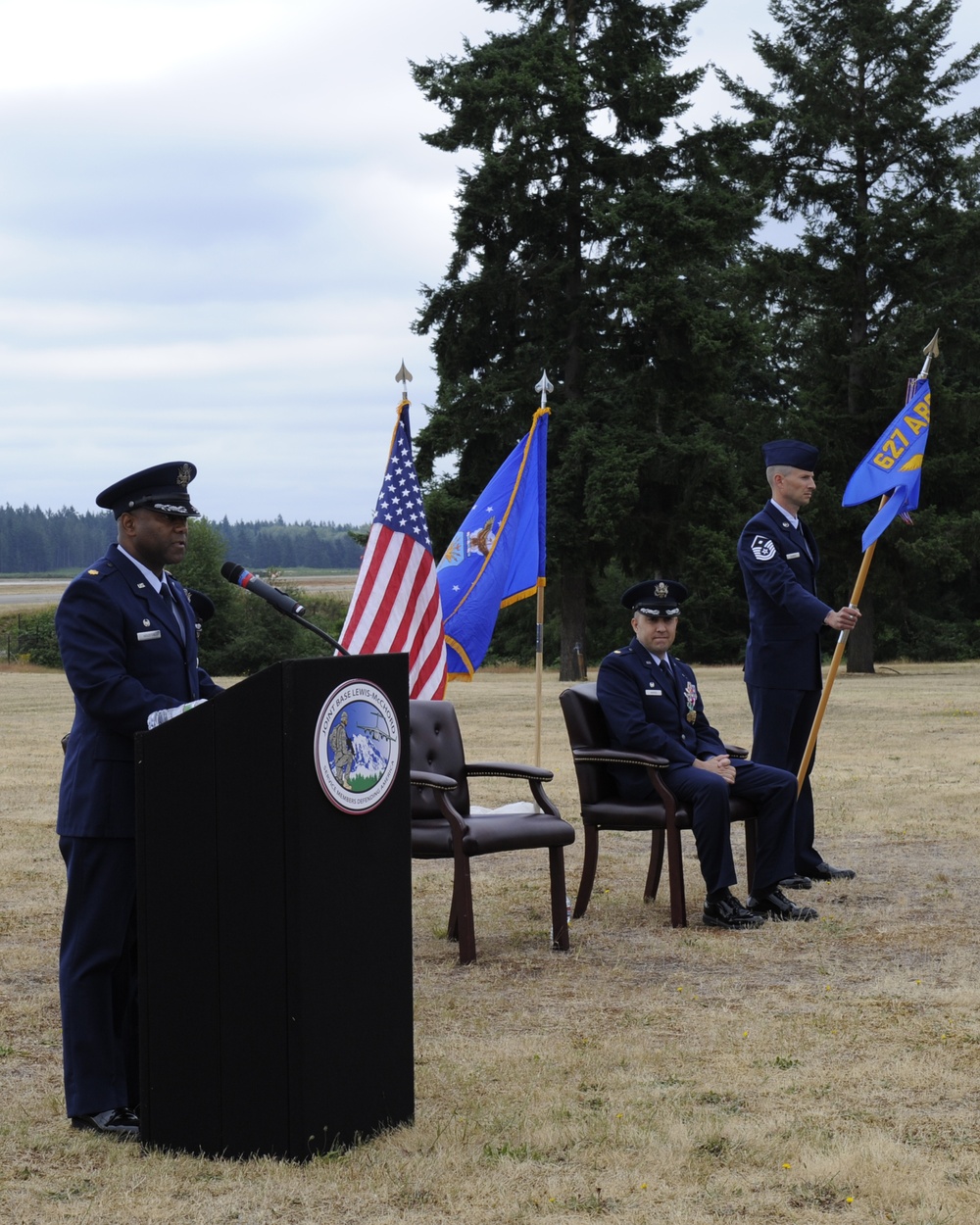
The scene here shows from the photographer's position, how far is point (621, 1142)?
406 centimetres

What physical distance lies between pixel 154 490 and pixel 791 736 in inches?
191

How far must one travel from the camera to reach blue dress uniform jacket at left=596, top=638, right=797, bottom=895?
7.11 meters

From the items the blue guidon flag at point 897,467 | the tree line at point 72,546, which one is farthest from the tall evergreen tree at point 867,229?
the tree line at point 72,546

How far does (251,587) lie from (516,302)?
3009cm

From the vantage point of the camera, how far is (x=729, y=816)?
7.22m

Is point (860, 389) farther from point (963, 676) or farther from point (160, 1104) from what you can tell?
point (160, 1104)

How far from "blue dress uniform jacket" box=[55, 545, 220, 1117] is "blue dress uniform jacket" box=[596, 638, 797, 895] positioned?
3.47m

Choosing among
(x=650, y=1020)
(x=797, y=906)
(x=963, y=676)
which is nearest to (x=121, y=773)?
(x=650, y=1020)

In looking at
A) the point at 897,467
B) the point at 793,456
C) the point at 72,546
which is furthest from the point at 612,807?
the point at 72,546

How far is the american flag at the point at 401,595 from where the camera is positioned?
8953 mm

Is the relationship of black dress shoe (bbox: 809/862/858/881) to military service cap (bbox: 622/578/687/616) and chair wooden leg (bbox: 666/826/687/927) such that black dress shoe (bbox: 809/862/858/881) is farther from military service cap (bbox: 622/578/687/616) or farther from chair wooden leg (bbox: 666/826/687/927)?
military service cap (bbox: 622/578/687/616)

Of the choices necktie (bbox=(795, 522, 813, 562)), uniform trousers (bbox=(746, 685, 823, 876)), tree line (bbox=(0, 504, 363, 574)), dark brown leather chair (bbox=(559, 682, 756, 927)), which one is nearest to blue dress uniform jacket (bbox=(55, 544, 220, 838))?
dark brown leather chair (bbox=(559, 682, 756, 927))

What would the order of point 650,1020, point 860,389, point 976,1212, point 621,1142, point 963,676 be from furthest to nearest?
point 860,389
point 963,676
point 650,1020
point 621,1142
point 976,1212

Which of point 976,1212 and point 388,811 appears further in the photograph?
point 388,811
